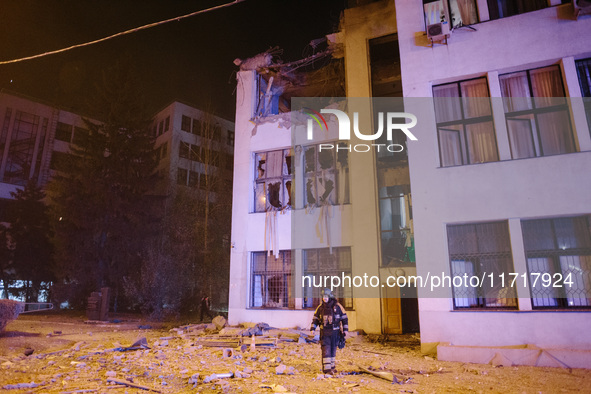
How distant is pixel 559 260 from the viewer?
9.47 metres

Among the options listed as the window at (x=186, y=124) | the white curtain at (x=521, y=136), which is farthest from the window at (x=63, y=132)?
the white curtain at (x=521, y=136)

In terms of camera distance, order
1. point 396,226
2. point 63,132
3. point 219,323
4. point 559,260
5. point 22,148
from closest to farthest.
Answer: point 559,260 → point 219,323 → point 396,226 → point 22,148 → point 63,132

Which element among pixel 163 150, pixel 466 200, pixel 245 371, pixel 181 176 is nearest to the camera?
pixel 245 371

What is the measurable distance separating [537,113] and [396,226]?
296 inches

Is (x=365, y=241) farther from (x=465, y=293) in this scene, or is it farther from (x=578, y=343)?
(x=578, y=343)

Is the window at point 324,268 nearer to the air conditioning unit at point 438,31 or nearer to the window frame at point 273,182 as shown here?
the window frame at point 273,182

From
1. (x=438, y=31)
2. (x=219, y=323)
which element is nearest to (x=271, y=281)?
(x=219, y=323)

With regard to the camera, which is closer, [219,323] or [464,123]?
[464,123]

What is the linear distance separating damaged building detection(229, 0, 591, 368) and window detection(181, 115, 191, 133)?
964 inches

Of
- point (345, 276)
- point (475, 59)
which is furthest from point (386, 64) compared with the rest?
point (345, 276)

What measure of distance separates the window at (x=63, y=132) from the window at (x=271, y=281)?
107 ft

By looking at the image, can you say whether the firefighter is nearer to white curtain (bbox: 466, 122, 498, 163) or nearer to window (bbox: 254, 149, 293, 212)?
white curtain (bbox: 466, 122, 498, 163)

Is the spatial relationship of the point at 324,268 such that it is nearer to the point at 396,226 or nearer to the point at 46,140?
the point at 396,226

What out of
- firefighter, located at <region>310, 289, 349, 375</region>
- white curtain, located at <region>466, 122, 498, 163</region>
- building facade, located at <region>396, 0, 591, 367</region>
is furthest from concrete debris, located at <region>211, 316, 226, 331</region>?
white curtain, located at <region>466, 122, 498, 163</region>
